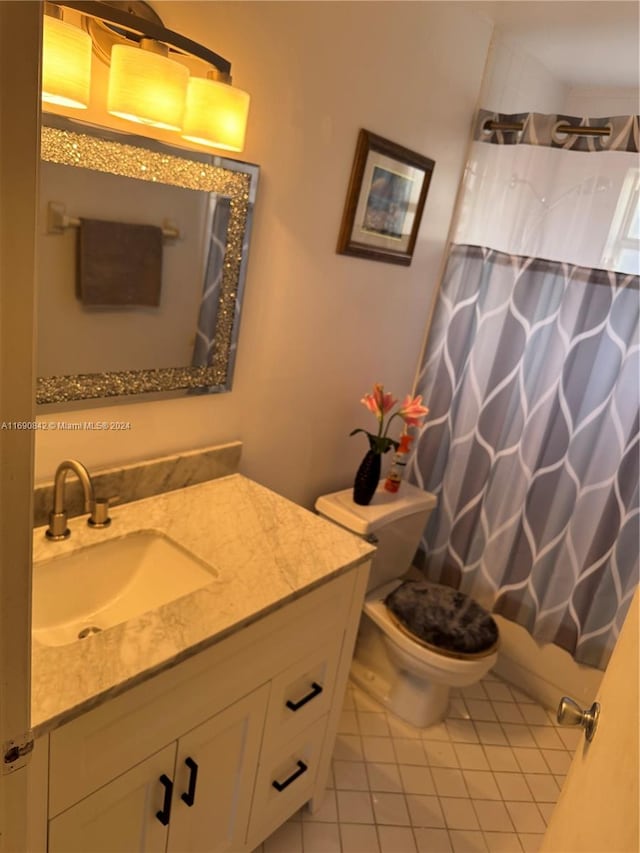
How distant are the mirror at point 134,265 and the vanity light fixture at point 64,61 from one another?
2.6 inches

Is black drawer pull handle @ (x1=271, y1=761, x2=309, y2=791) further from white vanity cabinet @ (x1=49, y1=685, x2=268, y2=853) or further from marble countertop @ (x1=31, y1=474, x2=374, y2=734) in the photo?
marble countertop @ (x1=31, y1=474, x2=374, y2=734)

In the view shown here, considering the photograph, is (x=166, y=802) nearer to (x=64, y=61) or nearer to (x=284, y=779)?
(x=284, y=779)

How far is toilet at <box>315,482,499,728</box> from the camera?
1.86 m

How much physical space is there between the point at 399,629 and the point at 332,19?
5.70 ft

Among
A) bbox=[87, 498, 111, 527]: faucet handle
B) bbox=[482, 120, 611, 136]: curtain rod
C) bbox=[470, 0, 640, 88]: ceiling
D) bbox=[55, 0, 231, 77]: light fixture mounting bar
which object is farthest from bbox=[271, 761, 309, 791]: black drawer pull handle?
bbox=[470, 0, 640, 88]: ceiling

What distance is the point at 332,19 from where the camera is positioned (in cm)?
149

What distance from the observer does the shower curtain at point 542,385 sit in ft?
6.15

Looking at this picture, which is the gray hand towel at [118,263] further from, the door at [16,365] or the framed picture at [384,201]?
the door at [16,365]

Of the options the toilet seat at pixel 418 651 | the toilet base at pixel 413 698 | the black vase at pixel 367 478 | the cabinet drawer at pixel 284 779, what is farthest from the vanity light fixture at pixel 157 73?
the toilet base at pixel 413 698

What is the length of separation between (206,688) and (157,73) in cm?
113

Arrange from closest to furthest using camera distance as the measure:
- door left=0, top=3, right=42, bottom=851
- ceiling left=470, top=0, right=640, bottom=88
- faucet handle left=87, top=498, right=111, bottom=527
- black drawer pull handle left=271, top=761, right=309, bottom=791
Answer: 1. door left=0, top=3, right=42, bottom=851
2. faucet handle left=87, top=498, right=111, bottom=527
3. black drawer pull handle left=271, top=761, right=309, bottom=791
4. ceiling left=470, top=0, right=640, bottom=88

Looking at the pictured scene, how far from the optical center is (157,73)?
109 cm

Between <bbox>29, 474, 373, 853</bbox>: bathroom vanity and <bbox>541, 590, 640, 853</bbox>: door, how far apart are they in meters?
0.58

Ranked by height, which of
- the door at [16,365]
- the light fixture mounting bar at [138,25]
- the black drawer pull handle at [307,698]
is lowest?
the black drawer pull handle at [307,698]
